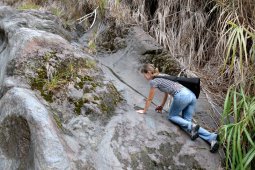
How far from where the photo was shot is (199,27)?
5340 millimetres

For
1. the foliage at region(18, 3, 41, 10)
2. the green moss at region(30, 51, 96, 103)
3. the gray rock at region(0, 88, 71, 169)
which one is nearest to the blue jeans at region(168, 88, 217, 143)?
the green moss at region(30, 51, 96, 103)

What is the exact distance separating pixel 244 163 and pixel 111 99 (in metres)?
1.44

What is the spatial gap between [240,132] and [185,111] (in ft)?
2.32

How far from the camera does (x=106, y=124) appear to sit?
12.3 feet

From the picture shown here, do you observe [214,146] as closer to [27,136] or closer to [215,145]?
[215,145]

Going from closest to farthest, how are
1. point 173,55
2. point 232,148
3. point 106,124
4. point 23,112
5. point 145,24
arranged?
point 23,112 → point 232,148 → point 106,124 → point 173,55 → point 145,24

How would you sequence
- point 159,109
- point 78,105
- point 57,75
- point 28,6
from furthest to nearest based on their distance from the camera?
point 28,6, point 159,109, point 57,75, point 78,105

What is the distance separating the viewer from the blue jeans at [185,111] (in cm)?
383

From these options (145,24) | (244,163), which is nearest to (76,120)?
(244,163)

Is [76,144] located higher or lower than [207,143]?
higher

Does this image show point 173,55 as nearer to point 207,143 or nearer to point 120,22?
point 120,22

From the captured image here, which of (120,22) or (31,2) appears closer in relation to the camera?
(120,22)

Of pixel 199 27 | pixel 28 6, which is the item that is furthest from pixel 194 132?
pixel 28 6

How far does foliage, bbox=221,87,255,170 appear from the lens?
3.38m
